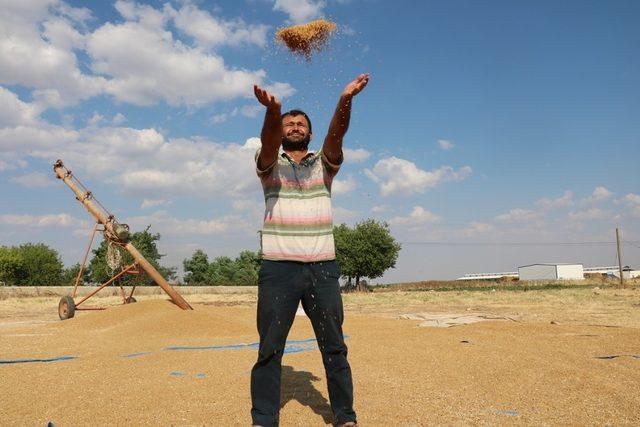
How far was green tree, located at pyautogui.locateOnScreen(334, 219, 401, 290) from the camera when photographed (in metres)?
52.3

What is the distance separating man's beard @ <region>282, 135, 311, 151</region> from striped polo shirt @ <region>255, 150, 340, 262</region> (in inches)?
3.1

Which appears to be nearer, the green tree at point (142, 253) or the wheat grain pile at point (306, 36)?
the wheat grain pile at point (306, 36)

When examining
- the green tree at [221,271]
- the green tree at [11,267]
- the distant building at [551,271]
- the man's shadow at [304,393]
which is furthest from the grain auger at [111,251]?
the distant building at [551,271]

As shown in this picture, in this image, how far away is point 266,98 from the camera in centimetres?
290

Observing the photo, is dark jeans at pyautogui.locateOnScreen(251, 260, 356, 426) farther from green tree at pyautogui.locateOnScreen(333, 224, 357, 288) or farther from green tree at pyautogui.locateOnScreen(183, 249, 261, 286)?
green tree at pyautogui.locateOnScreen(183, 249, 261, 286)

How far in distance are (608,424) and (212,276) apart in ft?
230

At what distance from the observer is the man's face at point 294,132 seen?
132 inches

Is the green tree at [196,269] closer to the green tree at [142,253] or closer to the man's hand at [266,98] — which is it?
the green tree at [142,253]

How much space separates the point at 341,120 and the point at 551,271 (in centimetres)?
8709

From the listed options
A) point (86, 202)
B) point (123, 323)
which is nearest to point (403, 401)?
point (123, 323)

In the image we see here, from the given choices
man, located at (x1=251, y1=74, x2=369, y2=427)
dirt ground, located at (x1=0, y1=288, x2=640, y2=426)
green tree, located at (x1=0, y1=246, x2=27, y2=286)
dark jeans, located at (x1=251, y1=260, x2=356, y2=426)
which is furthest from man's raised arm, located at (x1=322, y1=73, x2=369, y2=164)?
green tree, located at (x1=0, y1=246, x2=27, y2=286)

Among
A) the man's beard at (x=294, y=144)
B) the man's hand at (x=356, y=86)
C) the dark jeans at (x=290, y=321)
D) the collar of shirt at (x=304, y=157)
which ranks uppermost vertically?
the man's hand at (x=356, y=86)

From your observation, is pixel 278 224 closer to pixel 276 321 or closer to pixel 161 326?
pixel 276 321

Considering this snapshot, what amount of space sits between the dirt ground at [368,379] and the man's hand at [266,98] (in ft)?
Result: 6.92
